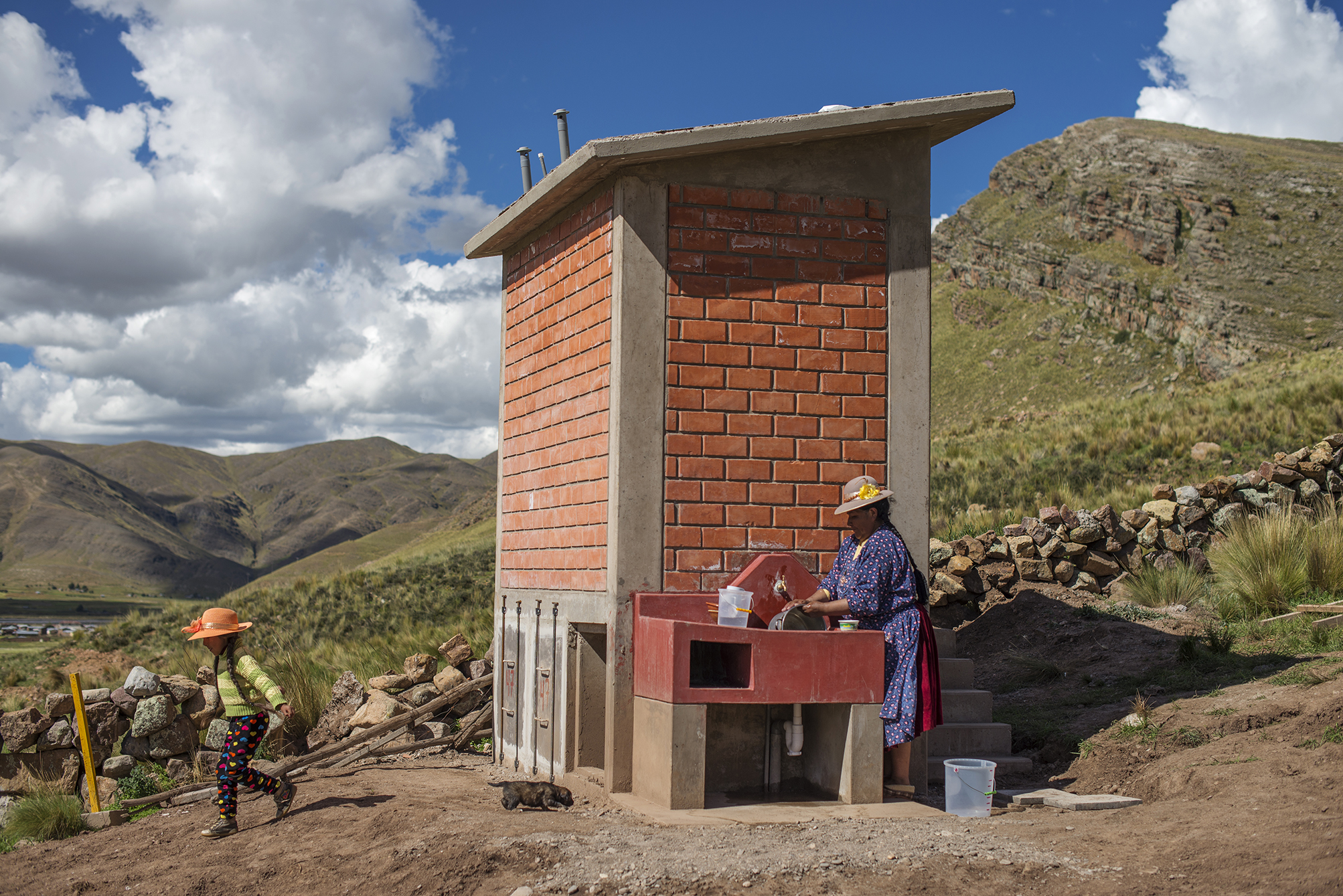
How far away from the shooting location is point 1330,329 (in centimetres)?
4422

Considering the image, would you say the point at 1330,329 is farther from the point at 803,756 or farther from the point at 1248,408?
the point at 803,756

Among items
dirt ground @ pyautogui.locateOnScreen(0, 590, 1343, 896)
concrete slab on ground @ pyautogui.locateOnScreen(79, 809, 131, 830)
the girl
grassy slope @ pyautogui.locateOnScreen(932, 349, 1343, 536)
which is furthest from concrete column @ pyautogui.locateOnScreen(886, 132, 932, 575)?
grassy slope @ pyautogui.locateOnScreen(932, 349, 1343, 536)

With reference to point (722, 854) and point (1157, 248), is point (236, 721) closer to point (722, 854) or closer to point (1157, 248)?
point (722, 854)

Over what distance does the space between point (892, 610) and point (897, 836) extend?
1421 mm

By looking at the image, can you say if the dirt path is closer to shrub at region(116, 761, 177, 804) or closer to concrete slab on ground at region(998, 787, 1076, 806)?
concrete slab on ground at region(998, 787, 1076, 806)

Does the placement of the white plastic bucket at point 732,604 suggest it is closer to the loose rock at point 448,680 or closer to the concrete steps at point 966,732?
the concrete steps at point 966,732

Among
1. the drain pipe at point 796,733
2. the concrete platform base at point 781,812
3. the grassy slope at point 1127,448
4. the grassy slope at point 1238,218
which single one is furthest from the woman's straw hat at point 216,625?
the grassy slope at point 1238,218

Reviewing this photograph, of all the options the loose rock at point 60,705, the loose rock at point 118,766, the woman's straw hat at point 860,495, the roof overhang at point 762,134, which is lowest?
the loose rock at point 118,766

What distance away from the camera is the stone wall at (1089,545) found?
39.9 ft

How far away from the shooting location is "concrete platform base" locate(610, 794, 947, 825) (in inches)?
222

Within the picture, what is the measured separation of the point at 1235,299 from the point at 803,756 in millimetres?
50682

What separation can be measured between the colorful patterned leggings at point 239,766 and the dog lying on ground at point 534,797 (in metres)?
1.69

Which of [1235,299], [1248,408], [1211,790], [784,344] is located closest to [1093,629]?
[1211,790]

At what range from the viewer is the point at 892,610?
6.25 m
